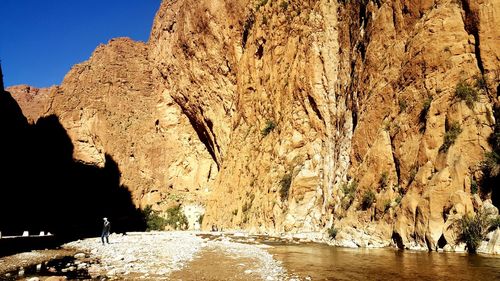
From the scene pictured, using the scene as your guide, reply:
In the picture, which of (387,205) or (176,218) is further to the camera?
(176,218)

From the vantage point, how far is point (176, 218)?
5838 centimetres

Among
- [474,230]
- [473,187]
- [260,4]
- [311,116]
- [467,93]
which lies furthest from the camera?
[260,4]

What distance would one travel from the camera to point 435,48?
20.3 m

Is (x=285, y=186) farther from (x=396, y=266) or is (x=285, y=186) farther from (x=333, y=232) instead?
(x=396, y=266)

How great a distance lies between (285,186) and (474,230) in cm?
1849

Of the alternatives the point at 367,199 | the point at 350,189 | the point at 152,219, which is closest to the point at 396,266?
the point at 367,199

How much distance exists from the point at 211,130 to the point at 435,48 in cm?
3947

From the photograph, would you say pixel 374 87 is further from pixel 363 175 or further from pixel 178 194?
pixel 178 194

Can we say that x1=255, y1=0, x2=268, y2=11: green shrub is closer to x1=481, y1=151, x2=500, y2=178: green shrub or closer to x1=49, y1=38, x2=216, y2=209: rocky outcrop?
x1=49, y1=38, x2=216, y2=209: rocky outcrop

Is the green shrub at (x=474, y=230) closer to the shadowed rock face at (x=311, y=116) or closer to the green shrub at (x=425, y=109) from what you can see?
the shadowed rock face at (x=311, y=116)

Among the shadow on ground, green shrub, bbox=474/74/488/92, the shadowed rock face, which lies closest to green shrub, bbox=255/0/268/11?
the shadowed rock face

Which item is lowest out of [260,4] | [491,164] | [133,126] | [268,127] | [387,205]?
[387,205]

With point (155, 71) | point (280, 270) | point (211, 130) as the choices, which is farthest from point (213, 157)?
point (280, 270)

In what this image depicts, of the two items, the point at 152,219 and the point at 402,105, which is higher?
the point at 402,105
